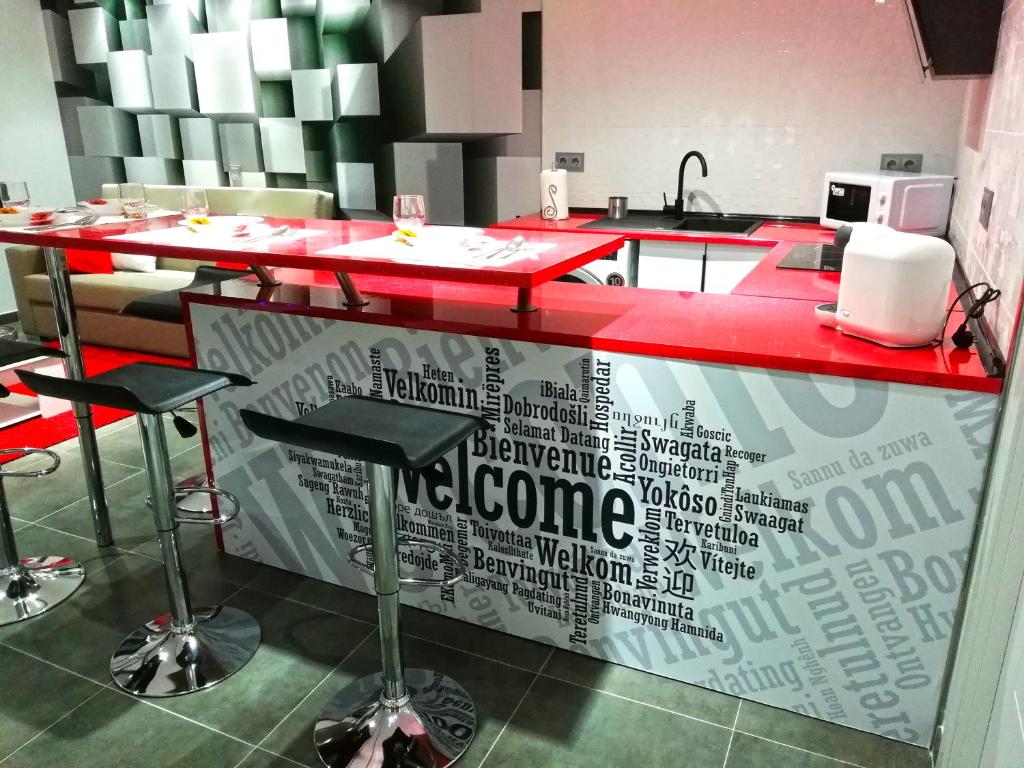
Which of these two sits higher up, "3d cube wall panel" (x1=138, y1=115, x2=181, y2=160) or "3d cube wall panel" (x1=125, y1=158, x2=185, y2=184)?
"3d cube wall panel" (x1=138, y1=115, x2=181, y2=160)

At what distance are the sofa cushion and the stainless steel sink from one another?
8.74ft

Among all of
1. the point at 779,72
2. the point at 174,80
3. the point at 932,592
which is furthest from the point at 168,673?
the point at 174,80

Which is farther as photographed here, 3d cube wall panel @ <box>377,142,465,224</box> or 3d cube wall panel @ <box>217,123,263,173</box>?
3d cube wall panel @ <box>217,123,263,173</box>

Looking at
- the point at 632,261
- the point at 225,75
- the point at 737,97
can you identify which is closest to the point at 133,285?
the point at 225,75

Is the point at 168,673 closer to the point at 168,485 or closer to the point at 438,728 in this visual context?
the point at 168,485

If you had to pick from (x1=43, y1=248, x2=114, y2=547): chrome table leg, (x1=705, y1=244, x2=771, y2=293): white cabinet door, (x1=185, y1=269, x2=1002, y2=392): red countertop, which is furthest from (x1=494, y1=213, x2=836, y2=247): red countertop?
(x1=43, y1=248, x2=114, y2=547): chrome table leg

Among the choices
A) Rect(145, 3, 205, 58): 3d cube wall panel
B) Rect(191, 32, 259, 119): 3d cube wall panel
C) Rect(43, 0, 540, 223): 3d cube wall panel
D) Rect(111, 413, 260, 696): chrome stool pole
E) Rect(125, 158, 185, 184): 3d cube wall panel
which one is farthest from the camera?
Rect(125, 158, 185, 184): 3d cube wall panel

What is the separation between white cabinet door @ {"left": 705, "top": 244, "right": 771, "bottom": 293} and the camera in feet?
11.1

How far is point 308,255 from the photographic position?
1.78m

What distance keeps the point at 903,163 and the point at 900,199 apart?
62cm

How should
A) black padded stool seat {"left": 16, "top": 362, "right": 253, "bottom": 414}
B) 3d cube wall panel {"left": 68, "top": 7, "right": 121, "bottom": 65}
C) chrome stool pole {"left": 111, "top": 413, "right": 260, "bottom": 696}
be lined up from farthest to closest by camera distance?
3d cube wall panel {"left": 68, "top": 7, "right": 121, "bottom": 65}
chrome stool pole {"left": 111, "top": 413, "right": 260, "bottom": 696}
black padded stool seat {"left": 16, "top": 362, "right": 253, "bottom": 414}

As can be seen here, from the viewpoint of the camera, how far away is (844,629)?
6.01 feet

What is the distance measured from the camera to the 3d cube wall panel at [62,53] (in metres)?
5.57

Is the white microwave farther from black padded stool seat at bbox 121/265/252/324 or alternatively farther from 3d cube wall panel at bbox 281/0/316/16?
3d cube wall panel at bbox 281/0/316/16
